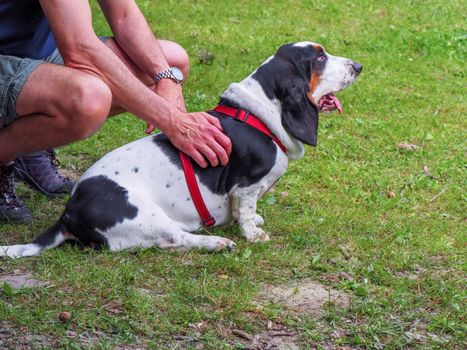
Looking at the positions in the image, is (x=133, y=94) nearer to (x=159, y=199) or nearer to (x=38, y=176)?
(x=159, y=199)

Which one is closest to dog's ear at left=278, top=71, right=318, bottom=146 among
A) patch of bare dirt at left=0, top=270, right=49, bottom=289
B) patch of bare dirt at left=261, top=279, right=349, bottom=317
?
patch of bare dirt at left=261, top=279, right=349, bottom=317

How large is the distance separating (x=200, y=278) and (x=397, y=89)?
4.31m

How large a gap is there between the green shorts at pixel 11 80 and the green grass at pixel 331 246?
703mm

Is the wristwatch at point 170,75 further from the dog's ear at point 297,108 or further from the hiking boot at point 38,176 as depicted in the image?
the hiking boot at point 38,176

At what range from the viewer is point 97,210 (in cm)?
406

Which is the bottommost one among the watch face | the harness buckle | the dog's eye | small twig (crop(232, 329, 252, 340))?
→ small twig (crop(232, 329, 252, 340))

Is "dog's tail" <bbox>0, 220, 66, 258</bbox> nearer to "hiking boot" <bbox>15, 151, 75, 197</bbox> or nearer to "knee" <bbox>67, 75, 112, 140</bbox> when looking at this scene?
"knee" <bbox>67, 75, 112, 140</bbox>

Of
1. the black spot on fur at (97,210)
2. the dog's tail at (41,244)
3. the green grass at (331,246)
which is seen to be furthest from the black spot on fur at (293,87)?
the dog's tail at (41,244)

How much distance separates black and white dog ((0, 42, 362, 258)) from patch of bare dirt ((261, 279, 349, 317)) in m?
0.46

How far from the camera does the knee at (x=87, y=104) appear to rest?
13.4 feet

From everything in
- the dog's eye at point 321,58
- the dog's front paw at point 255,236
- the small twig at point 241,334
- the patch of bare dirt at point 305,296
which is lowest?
the dog's front paw at point 255,236

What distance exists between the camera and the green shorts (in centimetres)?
414

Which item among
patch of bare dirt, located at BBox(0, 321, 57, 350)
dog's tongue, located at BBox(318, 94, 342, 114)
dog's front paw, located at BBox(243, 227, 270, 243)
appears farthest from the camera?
dog's tongue, located at BBox(318, 94, 342, 114)

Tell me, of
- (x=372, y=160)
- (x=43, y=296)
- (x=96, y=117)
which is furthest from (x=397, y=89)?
(x=43, y=296)
